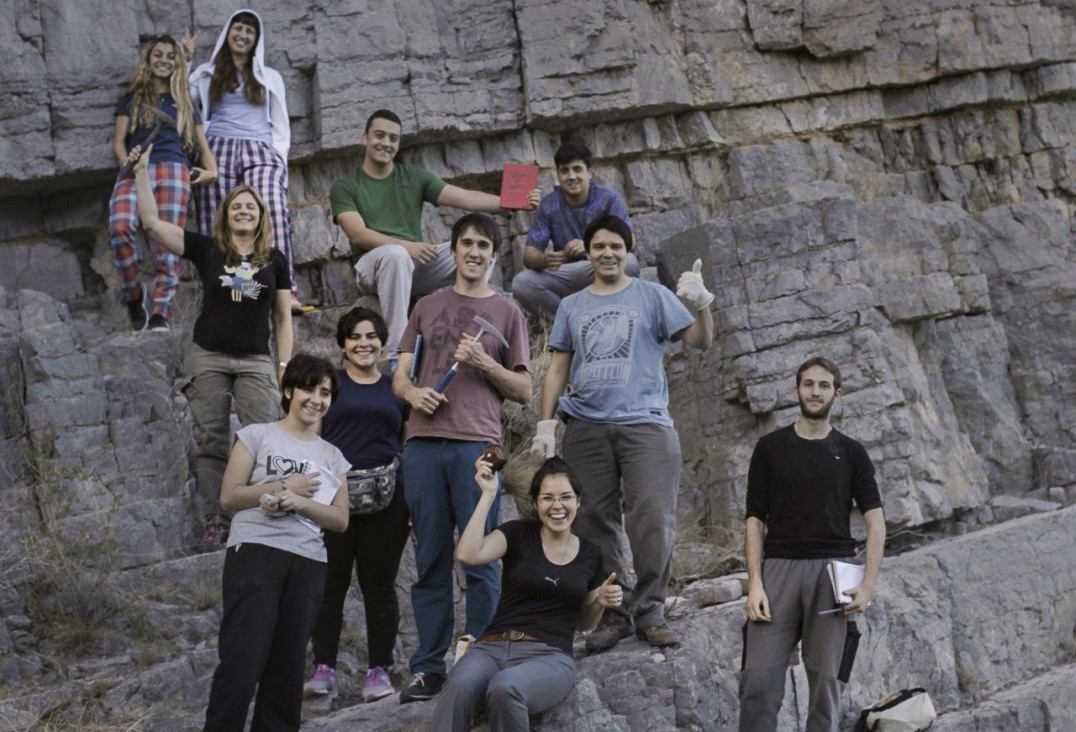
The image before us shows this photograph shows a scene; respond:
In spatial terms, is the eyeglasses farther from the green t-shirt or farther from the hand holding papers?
the green t-shirt

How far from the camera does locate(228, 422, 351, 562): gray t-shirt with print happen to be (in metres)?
5.42

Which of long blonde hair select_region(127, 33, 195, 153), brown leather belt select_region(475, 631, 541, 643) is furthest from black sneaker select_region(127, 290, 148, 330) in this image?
brown leather belt select_region(475, 631, 541, 643)

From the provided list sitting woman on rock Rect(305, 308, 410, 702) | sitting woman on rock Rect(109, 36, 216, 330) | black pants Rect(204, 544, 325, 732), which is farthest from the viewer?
sitting woman on rock Rect(109, 36, 216, 330)

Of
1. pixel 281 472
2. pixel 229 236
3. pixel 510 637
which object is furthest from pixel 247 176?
pixel 510 637

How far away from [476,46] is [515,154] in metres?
0.97

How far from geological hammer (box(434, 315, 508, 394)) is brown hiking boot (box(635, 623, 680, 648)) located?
1.38m

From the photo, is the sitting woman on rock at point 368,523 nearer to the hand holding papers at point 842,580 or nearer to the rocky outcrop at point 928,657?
the rocky outcrop at point 928,657

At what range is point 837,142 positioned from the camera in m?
12.4

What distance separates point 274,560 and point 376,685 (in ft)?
3.51

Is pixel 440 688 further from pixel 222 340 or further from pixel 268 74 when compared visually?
pixel 268 74

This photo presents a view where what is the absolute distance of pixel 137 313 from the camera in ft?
32.8

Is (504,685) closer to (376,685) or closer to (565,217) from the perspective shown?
(376,685)

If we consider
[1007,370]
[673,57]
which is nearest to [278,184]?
[673,57]

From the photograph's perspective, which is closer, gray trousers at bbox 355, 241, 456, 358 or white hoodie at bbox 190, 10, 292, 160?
gray trousers at bbox 355, 241, 456, 358
